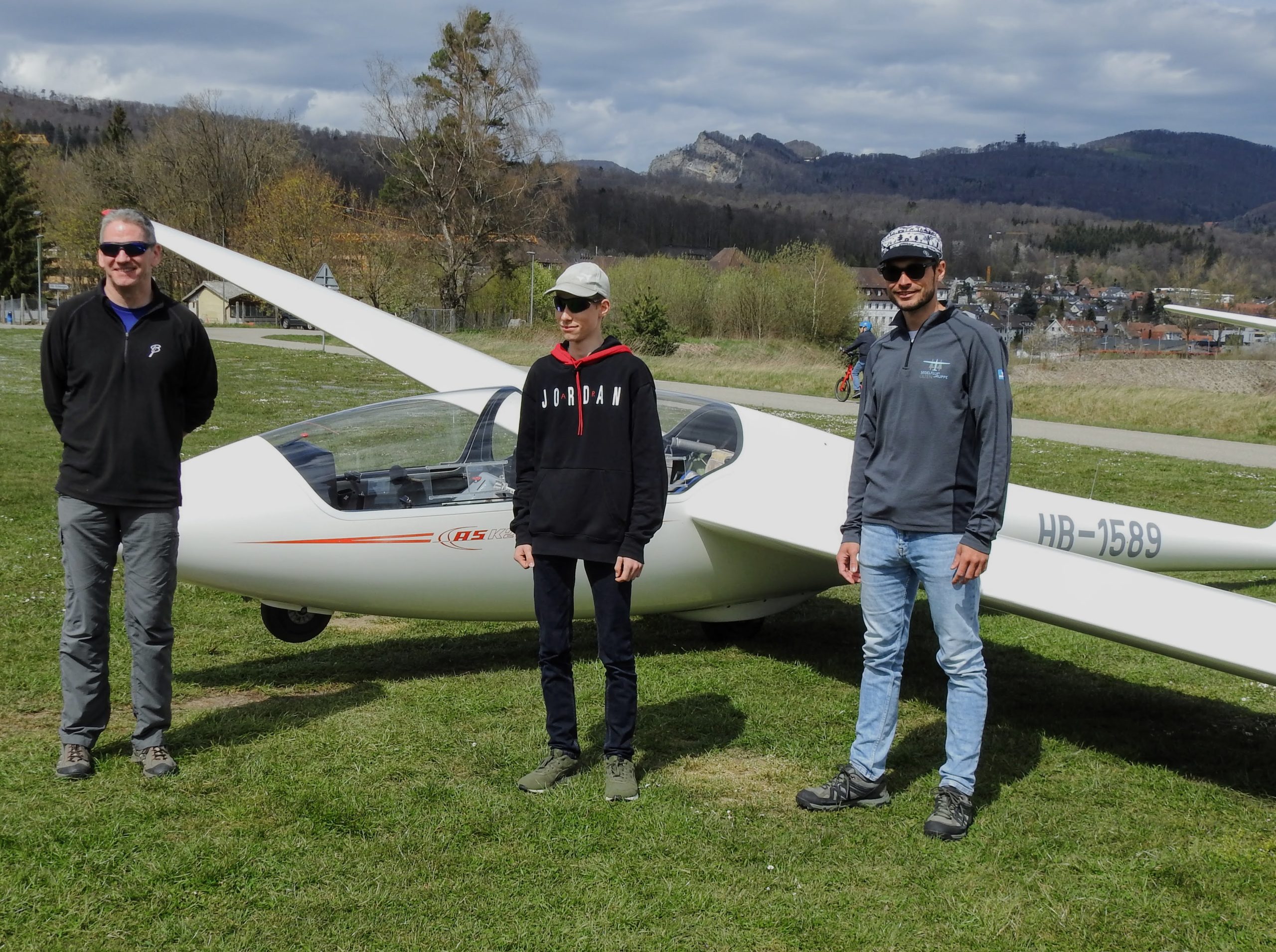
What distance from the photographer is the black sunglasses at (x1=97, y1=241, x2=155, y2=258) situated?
14.3 ft

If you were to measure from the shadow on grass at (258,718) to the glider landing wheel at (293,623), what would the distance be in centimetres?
60

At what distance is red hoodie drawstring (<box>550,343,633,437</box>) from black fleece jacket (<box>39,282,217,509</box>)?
5.38 ft

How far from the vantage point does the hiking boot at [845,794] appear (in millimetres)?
4492

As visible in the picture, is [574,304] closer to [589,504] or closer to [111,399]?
[589,504]

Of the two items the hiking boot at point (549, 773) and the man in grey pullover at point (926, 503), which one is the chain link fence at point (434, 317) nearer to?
the hiking boot at point (549, 773)

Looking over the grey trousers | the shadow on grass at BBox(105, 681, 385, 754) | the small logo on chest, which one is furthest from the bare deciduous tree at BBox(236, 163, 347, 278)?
the small logo on chest

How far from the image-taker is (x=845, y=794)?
4.53 meters

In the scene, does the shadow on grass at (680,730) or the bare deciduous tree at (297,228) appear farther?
the bare deciduous tree at (297,228)

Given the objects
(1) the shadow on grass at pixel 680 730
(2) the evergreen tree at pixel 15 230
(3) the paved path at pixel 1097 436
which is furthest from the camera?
(2) the evergreen tree at pixel 15 230

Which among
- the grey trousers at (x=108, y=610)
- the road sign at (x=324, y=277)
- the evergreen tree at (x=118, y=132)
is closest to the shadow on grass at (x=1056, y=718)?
the grey trousers at (x=108, y=610)

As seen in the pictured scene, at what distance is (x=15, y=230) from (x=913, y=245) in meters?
94.9

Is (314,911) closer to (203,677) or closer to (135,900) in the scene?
(135,900)

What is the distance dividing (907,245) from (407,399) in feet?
11.2

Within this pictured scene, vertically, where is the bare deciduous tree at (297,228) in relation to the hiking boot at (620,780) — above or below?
above
